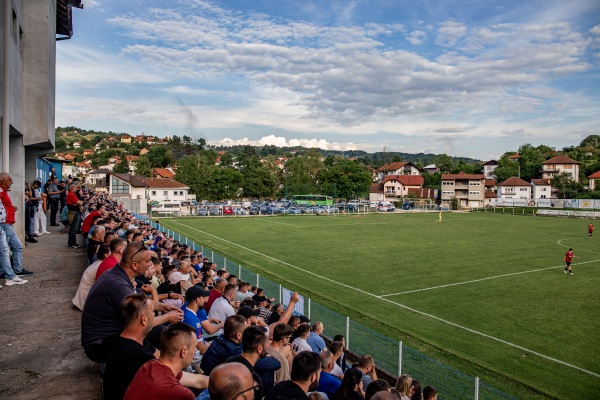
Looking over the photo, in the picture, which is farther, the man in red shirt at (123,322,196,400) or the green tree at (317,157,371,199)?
the green tree at (317,157,371,199)

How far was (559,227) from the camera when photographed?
46312mm

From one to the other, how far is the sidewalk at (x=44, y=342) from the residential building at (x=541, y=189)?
102067mm

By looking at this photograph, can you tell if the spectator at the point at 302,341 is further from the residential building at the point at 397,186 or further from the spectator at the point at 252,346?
the residential building at the point at 397,186

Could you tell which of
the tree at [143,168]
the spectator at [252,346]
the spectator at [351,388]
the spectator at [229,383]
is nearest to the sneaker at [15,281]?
the spectator at [252,346]

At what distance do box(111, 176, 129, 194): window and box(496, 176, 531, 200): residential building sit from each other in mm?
73701

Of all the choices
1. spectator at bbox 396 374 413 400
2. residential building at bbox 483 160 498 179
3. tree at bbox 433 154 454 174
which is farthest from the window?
residential building at bbox 483 160 498 179

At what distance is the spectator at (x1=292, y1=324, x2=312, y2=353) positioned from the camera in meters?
6.30

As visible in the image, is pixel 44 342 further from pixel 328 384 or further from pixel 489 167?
pixel 489 167

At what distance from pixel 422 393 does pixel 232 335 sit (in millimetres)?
3084

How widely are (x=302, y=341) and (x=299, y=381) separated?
112 inches

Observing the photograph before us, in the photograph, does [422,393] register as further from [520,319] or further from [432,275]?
[432,275]

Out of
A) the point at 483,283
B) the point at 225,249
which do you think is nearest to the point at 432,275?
the point at 483,283

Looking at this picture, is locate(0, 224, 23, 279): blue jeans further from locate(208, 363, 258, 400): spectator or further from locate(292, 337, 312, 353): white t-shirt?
locate(208, 363, 258, 400): spectator

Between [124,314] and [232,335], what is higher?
[124,314]
